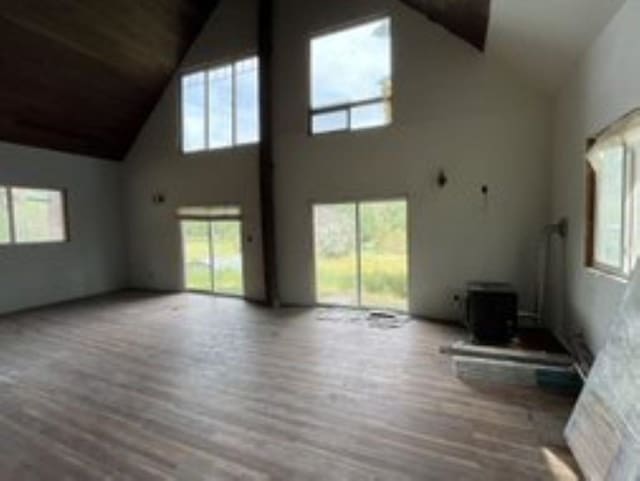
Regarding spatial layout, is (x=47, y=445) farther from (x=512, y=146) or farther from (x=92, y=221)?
(x=92, y=221)

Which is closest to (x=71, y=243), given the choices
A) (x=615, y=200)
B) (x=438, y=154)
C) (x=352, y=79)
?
(x=352, y=79)

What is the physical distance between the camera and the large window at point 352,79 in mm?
5852

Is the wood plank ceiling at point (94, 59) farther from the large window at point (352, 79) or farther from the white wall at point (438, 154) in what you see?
the large window at point (352, 79)

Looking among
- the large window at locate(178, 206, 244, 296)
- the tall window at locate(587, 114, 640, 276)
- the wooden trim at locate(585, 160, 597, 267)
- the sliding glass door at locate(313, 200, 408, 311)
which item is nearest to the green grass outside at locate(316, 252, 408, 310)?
the sliding glass door at locate(313, 200, 408, 311)

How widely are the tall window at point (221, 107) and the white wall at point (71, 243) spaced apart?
7.14 ft

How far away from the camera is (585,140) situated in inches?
143

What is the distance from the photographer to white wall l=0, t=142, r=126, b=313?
6.70 metres

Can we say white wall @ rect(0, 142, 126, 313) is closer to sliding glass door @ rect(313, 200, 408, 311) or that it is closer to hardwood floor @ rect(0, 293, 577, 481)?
hardwood floor @ rect(0, 293, 577, 481)

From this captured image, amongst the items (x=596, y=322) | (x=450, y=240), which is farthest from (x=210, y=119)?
(x=596, y=322)

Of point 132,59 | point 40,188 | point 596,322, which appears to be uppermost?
point 132,59

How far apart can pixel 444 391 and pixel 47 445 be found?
3.04m

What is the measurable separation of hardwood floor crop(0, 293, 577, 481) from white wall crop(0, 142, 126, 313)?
7.91 feet

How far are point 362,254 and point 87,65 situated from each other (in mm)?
5549

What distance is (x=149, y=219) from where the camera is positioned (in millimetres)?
8367
